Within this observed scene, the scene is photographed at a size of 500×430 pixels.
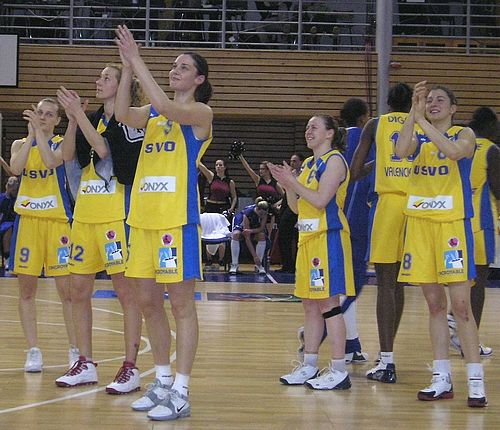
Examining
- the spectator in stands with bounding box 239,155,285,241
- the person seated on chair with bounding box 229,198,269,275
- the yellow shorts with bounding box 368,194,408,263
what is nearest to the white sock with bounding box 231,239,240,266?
the person seated on chair with bounding box 229,198,269,275

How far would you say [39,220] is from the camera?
5.55 meters

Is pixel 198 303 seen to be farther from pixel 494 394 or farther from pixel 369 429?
pixel 369 429

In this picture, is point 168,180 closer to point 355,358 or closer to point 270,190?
point 355,358

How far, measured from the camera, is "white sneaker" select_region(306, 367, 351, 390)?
16.8 ft

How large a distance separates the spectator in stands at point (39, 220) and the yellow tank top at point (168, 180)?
3.87 ft

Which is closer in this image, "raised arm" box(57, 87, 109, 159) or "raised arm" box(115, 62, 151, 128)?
"raised arm" box(115, 62, 151, 128)

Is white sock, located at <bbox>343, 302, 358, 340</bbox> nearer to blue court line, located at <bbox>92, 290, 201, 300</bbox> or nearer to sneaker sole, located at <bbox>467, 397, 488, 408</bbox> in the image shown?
sneaker sole, located at <bbox>467, 397, 488, 408</bbox>

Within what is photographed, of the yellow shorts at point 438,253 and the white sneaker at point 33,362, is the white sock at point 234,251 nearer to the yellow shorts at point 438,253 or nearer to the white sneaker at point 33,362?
the white sneaker at point 33,362

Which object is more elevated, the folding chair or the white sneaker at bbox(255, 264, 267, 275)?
the folding chair

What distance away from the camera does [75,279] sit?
5.10 metres

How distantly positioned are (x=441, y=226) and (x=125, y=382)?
5.92ft

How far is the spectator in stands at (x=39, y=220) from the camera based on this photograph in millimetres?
5492

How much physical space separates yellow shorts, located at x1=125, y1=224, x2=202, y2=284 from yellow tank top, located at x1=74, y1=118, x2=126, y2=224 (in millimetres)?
592

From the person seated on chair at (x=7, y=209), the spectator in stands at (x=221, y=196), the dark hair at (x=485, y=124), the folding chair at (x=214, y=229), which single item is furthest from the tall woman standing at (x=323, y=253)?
the spectator in stands at (x=221, y=196)
